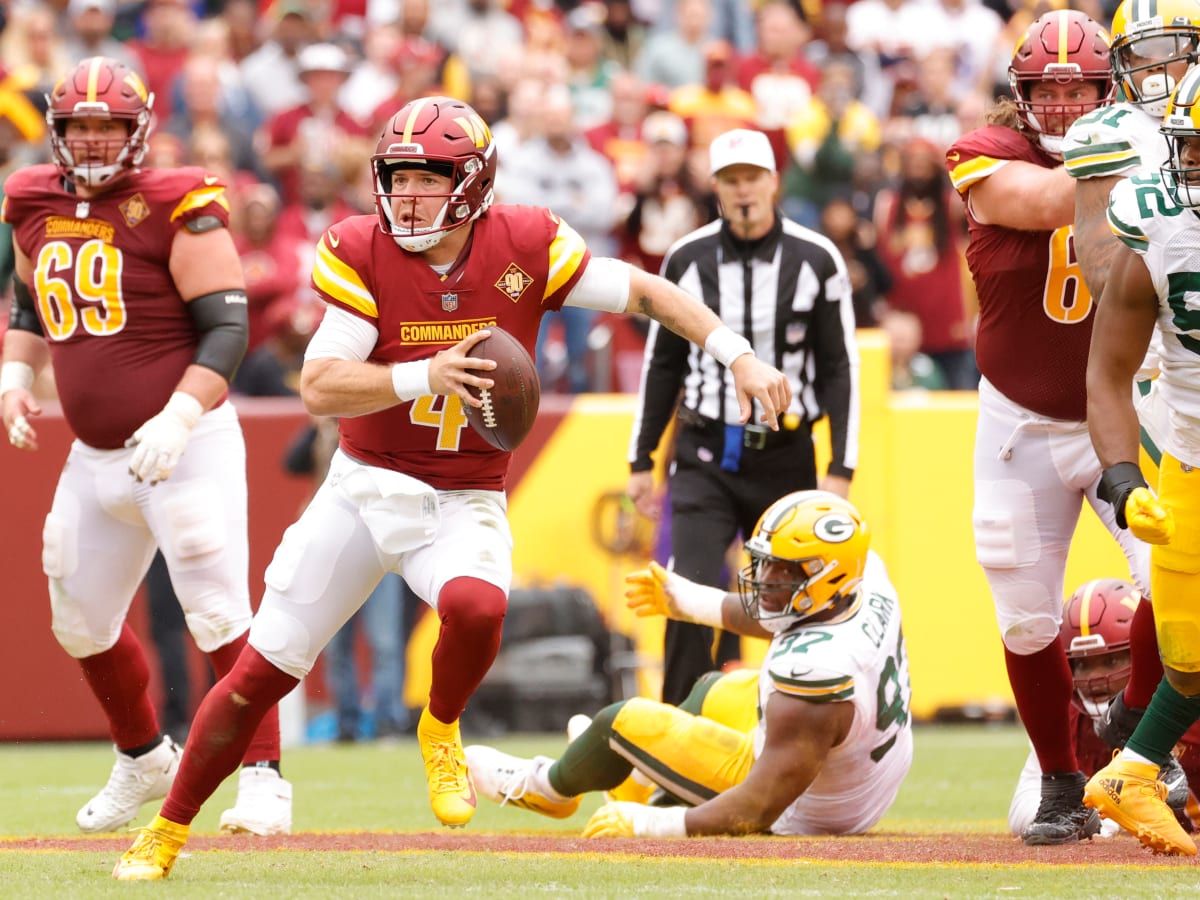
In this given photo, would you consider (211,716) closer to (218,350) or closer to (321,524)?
(321,524)

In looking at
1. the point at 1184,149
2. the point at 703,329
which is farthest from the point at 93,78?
the point at 1184,149

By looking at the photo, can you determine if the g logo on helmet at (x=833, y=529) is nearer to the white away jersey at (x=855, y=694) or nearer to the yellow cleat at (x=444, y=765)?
the white away jersey at (x=855, y=694)

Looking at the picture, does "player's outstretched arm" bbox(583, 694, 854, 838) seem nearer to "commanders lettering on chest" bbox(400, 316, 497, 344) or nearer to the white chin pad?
"commanders lettering on chest" bbox(400, 316, 497, 344)

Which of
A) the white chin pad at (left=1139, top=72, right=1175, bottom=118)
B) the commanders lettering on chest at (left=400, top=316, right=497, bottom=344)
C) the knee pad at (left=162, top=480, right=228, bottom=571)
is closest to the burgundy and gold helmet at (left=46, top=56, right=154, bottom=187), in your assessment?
the knee pad at (left=162, top=480, right=228, bottom=571)

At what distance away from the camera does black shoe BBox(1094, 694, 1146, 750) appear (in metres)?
5.19

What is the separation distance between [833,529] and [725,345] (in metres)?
0.71

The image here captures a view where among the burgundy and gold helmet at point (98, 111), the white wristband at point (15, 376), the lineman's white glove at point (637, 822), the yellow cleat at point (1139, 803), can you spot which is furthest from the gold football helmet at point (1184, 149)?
the white wristband at point (15, 376)

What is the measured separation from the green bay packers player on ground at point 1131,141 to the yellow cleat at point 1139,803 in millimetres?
501

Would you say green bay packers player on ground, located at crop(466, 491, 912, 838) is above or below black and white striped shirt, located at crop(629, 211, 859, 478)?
below

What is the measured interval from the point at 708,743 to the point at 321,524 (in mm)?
1384

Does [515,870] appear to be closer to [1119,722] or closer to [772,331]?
[1119,722]

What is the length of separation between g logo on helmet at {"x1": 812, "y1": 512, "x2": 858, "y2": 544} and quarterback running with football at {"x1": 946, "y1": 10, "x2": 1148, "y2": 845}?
46cm

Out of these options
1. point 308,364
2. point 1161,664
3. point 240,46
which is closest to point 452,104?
point 308,364

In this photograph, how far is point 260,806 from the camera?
584cm
